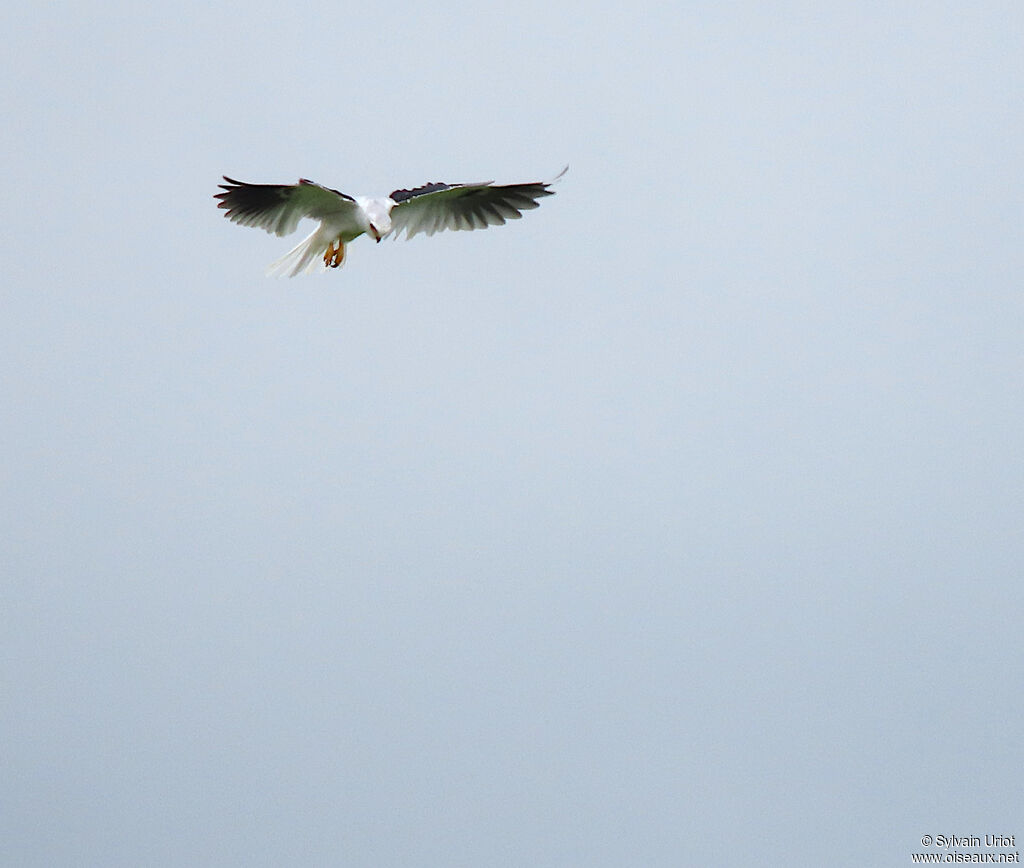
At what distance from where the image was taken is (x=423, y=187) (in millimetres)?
17359

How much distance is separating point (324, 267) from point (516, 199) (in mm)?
2764

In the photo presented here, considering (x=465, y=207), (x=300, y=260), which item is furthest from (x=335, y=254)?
(x=465, y=207)

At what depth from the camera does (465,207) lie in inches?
719

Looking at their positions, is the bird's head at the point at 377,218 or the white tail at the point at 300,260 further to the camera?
the white tail at the point at 300,260

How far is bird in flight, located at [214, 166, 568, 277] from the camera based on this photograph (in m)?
16.3

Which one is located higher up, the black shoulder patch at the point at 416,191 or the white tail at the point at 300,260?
the black shoulder patch at the point at 416,191

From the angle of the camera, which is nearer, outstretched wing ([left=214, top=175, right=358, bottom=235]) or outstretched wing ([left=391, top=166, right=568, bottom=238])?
outstretched wing ([left=214, top=175, right=358, bottom=235])

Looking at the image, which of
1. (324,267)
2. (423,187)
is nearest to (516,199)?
(423,187)

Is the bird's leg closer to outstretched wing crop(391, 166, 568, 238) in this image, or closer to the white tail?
the white tail

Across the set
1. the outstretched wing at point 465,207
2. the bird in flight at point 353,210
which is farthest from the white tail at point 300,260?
the outstretched wing at point 465,207

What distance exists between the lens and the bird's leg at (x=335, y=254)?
1688 cm

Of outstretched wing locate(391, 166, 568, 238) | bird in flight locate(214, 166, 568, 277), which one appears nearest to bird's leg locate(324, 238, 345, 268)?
bird in flight locate(214, 166, 568, 277)

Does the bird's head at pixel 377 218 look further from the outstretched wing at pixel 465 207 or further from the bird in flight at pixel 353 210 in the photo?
the outstretched wing at pixel 465 207

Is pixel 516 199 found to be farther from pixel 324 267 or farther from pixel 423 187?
pixel 324 267
